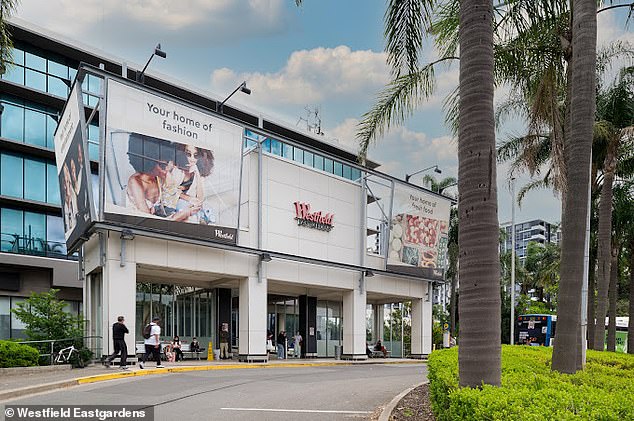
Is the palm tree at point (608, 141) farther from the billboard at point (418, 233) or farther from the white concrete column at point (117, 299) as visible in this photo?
the white concrete column at point (117, 299)

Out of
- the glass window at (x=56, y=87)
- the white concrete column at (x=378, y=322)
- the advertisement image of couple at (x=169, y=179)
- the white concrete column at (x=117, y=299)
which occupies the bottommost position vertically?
the white concrete column at (x=378, y=322)

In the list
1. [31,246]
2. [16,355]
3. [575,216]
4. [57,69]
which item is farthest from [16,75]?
[575,216]

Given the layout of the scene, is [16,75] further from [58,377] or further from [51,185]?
[58,377]

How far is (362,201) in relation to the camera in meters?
36.3

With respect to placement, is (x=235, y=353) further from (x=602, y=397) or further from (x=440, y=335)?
(x=602, y=397)

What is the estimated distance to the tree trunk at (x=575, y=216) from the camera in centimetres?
1263

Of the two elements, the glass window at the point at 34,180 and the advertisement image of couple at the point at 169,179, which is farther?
the glass window at the point at 34,180

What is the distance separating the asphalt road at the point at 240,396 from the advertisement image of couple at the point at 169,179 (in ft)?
25.6

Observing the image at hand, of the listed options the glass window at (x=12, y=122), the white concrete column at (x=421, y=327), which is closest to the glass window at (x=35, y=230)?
the glass window at (x=12, y=122)

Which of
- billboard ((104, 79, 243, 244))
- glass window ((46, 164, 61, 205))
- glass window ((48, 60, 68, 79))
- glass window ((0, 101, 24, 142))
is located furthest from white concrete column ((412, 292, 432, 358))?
glass window ((48, 60, 68, 79))

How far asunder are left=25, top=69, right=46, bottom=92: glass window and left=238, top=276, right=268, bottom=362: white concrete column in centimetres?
2021

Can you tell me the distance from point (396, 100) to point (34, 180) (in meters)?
32.6

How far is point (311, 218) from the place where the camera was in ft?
108

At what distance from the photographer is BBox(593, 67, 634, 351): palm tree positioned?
24219 millimetres
